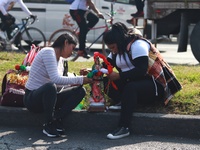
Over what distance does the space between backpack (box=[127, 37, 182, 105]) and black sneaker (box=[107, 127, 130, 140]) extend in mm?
572

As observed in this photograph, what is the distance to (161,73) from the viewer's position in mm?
5781

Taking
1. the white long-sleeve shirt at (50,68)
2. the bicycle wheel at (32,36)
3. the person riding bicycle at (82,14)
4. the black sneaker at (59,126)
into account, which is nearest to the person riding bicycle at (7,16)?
the bicycle wheel at (32,36)

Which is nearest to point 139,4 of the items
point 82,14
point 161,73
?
point 82,14

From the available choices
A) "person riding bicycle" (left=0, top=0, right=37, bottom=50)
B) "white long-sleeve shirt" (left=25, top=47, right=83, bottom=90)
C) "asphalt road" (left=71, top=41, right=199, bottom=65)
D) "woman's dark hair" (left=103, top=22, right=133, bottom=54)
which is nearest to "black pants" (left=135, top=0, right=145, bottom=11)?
"asphalt road" (left=71, top=41, right=199, bottom=65)

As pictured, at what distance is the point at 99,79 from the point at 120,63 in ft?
0.97

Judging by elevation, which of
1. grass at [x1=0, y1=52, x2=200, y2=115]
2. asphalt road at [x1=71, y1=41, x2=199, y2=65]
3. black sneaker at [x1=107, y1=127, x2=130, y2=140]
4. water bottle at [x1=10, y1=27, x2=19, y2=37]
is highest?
grass at [x1=0, y1=52, x2=200, y2=115]

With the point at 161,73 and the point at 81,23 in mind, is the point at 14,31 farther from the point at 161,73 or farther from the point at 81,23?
the point at 161,73

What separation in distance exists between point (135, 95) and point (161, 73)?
406 millimetres

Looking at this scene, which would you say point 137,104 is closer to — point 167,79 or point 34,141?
point 167,79

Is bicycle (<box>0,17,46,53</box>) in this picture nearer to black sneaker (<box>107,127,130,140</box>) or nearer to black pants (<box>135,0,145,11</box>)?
black pants (<box>135,0,145,11</box>)

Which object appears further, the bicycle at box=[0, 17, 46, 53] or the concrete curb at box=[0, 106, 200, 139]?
the bicycle at box=[0, 17, 46, 53]

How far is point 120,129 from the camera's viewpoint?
5.61m

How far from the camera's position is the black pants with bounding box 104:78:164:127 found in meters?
5.59

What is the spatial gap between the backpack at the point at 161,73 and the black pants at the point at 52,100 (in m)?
0.72
